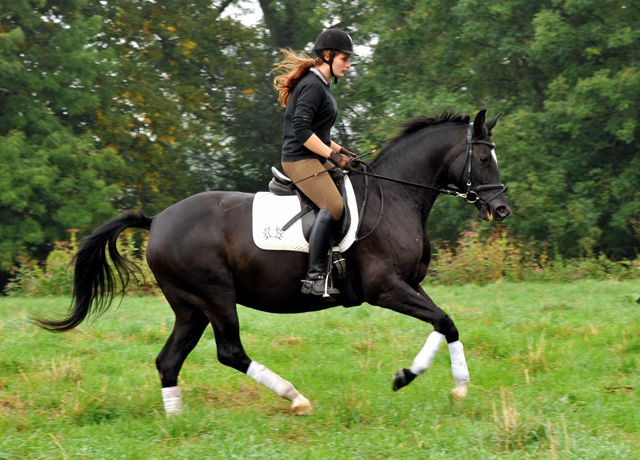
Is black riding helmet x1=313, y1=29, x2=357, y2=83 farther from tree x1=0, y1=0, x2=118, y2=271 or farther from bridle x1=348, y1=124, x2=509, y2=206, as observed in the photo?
tree x1=0, y1=0, x2=118, y2=271

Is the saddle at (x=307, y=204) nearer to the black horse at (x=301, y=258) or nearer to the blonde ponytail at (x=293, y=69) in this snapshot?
the black horse at (x=301, y=258)

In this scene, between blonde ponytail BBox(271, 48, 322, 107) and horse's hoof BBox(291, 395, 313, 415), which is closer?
horse's hoof BBox(291, 395, 313, 415)

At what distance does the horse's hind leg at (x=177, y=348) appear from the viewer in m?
6.68

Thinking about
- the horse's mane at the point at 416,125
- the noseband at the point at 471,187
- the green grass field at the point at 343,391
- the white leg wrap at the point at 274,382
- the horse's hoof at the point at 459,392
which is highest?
the horse's mane at the point at 416,125

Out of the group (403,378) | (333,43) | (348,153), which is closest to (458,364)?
(403,378)

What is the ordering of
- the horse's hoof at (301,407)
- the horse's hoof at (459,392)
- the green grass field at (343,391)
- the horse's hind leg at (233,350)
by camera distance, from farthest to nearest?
the horse's hind leg at (233,350) → the horse's hoof at (459,392) → the horse's hoof at (301,407) → the green grass field at (343,391)

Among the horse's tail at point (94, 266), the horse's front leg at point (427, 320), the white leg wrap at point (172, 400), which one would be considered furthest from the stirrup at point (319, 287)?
the horse's tail at point (94, 266)

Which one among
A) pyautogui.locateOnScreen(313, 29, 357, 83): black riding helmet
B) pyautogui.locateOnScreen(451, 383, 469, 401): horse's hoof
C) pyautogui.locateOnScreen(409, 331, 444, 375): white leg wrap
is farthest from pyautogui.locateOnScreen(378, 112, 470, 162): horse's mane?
pyautogui.locateOnScreen(451, 383, 469, 401): horse's hoof

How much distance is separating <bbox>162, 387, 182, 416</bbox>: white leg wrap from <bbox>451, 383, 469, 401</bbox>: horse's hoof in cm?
231

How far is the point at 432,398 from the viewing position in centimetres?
682

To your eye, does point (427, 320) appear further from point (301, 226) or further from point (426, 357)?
point (301, 226)

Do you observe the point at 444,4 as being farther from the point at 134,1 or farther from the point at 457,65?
the point at 134,1

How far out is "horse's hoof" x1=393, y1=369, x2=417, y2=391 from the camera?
6.59m

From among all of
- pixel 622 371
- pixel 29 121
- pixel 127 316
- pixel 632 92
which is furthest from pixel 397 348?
pixel 29 121
